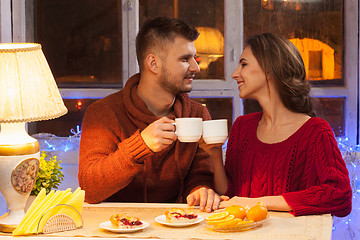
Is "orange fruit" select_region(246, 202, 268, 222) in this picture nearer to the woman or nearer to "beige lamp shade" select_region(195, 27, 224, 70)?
the woman

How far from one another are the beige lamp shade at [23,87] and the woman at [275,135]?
2.66 ft

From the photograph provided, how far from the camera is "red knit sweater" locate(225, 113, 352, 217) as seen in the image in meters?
1.77

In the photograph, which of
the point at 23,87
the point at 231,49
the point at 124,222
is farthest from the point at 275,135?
the point at 231,49

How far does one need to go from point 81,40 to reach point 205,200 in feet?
6.58

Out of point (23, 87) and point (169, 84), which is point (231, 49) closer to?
point (169, 84)

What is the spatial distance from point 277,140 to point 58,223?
1005 mm

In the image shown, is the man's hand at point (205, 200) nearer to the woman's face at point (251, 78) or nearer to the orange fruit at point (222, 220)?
the orange fruit at point (222, 220)

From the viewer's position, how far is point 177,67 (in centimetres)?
239

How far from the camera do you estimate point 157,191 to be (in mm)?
2275

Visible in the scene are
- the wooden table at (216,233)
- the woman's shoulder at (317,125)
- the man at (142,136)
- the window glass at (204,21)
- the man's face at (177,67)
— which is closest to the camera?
the wooden table at (216,233)

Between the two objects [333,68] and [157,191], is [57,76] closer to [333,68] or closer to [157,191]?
[157,191]

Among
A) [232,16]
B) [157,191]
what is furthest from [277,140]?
[232,16]

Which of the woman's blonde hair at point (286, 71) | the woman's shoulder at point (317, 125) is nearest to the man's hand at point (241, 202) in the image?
the woman's shoulder at point (317, 125)

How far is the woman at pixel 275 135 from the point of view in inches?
81.0
